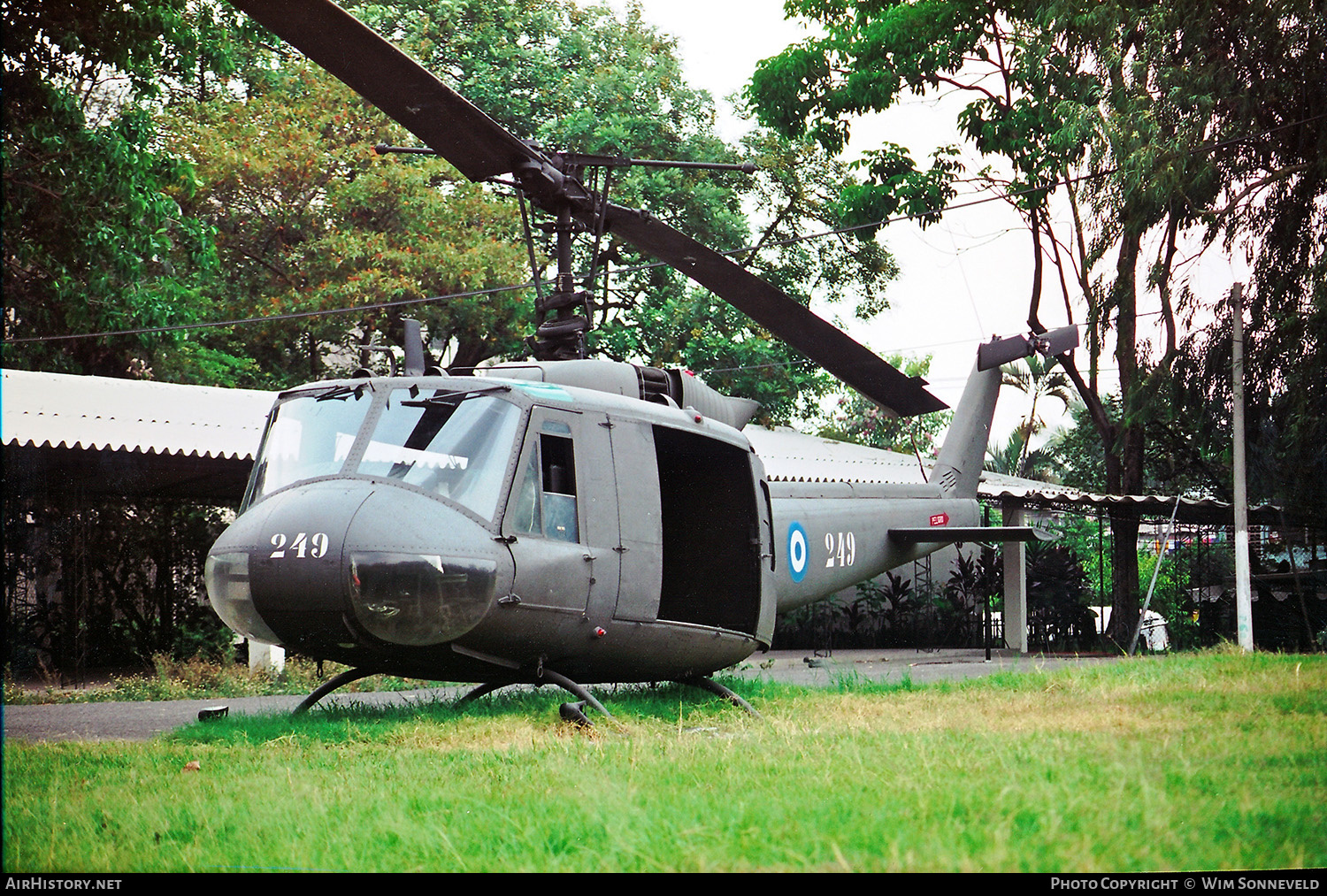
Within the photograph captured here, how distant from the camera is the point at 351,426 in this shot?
20.5 feet

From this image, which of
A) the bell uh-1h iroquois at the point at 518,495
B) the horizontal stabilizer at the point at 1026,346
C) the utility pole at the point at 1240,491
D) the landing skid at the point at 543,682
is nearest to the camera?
the bell uh-1h iroquois at the point at 518,495

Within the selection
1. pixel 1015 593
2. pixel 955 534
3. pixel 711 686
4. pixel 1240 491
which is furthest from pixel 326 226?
pixel 1240 491

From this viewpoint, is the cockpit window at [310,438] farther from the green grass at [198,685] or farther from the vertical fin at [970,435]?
the vertical fin at [970,435]

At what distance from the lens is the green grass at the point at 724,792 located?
9.56 feet

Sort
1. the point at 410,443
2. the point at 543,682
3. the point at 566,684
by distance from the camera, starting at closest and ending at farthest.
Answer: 1. the point at 410,443
2. the point at 566,684
3. the point at 543,682

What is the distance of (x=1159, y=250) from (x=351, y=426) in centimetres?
1070

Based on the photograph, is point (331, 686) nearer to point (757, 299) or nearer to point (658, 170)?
point (757, 299)

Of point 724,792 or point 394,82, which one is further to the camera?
point 394,82

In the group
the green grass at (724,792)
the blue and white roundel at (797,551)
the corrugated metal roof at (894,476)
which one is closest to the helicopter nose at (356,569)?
the green grass at (724,792)

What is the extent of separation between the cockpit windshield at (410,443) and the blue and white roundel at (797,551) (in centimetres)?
328

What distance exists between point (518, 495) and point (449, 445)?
1.47 feet

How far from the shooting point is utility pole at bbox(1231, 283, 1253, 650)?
42.1 ft

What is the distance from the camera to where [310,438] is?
6340 millimetres

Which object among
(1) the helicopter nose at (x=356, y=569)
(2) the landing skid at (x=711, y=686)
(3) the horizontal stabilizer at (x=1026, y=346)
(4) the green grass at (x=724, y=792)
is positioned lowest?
(2) the landing skid at (x=711, y=686)
